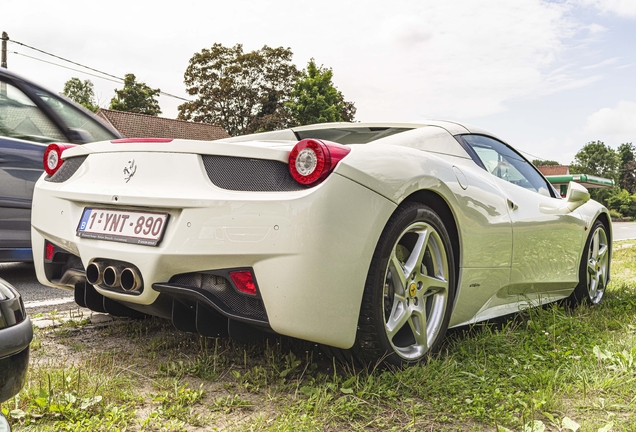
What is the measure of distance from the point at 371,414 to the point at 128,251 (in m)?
1.13

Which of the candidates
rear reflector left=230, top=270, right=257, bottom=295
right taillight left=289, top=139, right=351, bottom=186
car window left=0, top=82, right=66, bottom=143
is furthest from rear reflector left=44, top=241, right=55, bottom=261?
car window left=0, top=82, right=66, bottom=143

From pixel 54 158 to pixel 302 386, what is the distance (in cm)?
173

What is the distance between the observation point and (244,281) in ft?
7.50

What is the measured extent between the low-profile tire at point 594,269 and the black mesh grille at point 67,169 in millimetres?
3592

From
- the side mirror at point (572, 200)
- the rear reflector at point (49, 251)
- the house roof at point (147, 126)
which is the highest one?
the house roof at point (147, 126)

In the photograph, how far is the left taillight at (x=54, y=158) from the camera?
3033 millimetres

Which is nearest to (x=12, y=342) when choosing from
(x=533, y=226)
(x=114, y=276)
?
(x=114, y=276)

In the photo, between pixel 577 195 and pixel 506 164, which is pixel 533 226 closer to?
pixel 506 164

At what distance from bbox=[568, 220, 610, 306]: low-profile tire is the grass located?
4.33 feet

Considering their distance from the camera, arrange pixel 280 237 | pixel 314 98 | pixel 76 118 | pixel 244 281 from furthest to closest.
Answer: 1. pixel 314 98
2. pixel 76 118
3. pixel 244 281
4. pixel 280 237

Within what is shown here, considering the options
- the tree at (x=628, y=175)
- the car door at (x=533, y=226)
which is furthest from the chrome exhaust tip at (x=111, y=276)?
the tree at (x=628, y=175)

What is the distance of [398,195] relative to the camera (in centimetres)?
249

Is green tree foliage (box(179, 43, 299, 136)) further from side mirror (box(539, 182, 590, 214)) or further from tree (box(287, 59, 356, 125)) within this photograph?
side mirror (box(539, 182, 590, 214))

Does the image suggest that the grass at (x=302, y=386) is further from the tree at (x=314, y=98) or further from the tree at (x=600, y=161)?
the tree at (x=600, y=161)
